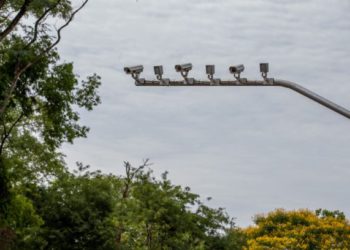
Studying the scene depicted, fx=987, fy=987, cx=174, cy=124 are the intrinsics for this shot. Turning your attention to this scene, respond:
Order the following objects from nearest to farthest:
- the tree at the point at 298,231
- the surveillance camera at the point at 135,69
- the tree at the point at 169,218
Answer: the surveillance camera at the point at 135,69 < the tree at the point at 169,218 < the tree at the point at 298,231

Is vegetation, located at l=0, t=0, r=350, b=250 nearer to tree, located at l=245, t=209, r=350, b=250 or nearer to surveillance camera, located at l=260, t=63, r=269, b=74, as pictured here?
surveillance camera, located at l=260, t=63, r=269, b=74

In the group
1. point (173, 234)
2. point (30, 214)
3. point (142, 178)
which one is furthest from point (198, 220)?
point (30, 214)

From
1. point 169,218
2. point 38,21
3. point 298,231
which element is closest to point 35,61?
point 38,21

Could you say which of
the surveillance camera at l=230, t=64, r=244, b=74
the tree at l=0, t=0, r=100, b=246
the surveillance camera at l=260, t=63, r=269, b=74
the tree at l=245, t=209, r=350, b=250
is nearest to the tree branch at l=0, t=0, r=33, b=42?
the tree at l=0, t=0, r=100, b=246

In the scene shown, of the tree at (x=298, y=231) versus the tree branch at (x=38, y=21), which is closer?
the tree branch at (x=38, y=21)

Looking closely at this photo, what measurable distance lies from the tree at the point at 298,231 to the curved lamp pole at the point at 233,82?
3569cm

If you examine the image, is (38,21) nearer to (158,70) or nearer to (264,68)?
(158,70)

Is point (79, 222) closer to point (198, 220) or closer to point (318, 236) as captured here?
point (198, 220)

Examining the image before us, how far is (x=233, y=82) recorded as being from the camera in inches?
856

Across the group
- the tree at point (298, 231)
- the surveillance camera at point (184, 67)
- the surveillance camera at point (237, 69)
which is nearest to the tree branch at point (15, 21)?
the surveillance camera at point (184, 67)

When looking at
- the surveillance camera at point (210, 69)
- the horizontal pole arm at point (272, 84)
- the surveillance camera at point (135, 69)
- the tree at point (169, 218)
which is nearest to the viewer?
the horizontal pole arm at point (272, 84)

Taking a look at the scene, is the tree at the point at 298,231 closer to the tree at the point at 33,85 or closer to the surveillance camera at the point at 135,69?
the tree at the point at 33,85

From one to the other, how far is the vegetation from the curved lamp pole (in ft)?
23.8

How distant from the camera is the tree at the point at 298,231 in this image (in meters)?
58.9
